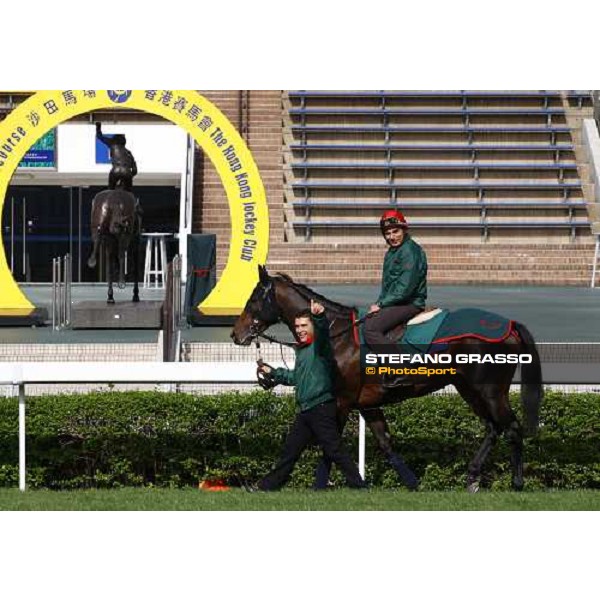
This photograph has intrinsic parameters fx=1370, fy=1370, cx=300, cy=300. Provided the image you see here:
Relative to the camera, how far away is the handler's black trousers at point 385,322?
302 inches

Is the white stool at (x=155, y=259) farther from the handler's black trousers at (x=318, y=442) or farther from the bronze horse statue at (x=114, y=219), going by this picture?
the handler's black trousers at (x=318, y=442)

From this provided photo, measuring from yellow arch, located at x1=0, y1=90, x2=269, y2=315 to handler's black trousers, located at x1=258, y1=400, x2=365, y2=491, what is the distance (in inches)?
260

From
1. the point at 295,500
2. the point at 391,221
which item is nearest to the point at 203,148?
the point at 391,221

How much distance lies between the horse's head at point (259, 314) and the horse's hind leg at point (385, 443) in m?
0.76

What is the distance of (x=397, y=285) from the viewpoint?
7676 mm

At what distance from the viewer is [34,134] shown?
1367 cm

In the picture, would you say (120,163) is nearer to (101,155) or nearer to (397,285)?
(397,285)

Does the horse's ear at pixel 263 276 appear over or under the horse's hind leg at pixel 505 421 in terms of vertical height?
over

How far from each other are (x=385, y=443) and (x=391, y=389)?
32cm

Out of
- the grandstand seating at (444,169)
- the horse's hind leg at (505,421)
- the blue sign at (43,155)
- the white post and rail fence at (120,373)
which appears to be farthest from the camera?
the blue sign at (43,155)

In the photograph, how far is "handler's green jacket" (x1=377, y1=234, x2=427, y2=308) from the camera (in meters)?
7.61

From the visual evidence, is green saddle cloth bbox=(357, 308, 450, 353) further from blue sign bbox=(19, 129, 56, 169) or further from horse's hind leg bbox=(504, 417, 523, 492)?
blue sign bbox=(19, 129, 56, 169)

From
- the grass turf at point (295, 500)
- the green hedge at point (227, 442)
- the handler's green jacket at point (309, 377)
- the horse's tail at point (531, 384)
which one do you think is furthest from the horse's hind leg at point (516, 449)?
the handler's green jacket at point (309, 377)

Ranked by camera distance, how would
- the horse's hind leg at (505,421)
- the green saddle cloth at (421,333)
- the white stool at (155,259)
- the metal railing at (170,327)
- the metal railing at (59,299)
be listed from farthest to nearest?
the white stool at (155,259)
the metal railing at (59,299)
the metal railing at (170,327)
the horse's hind leg at (505,421)
the green saddle cloth at (421,333)
